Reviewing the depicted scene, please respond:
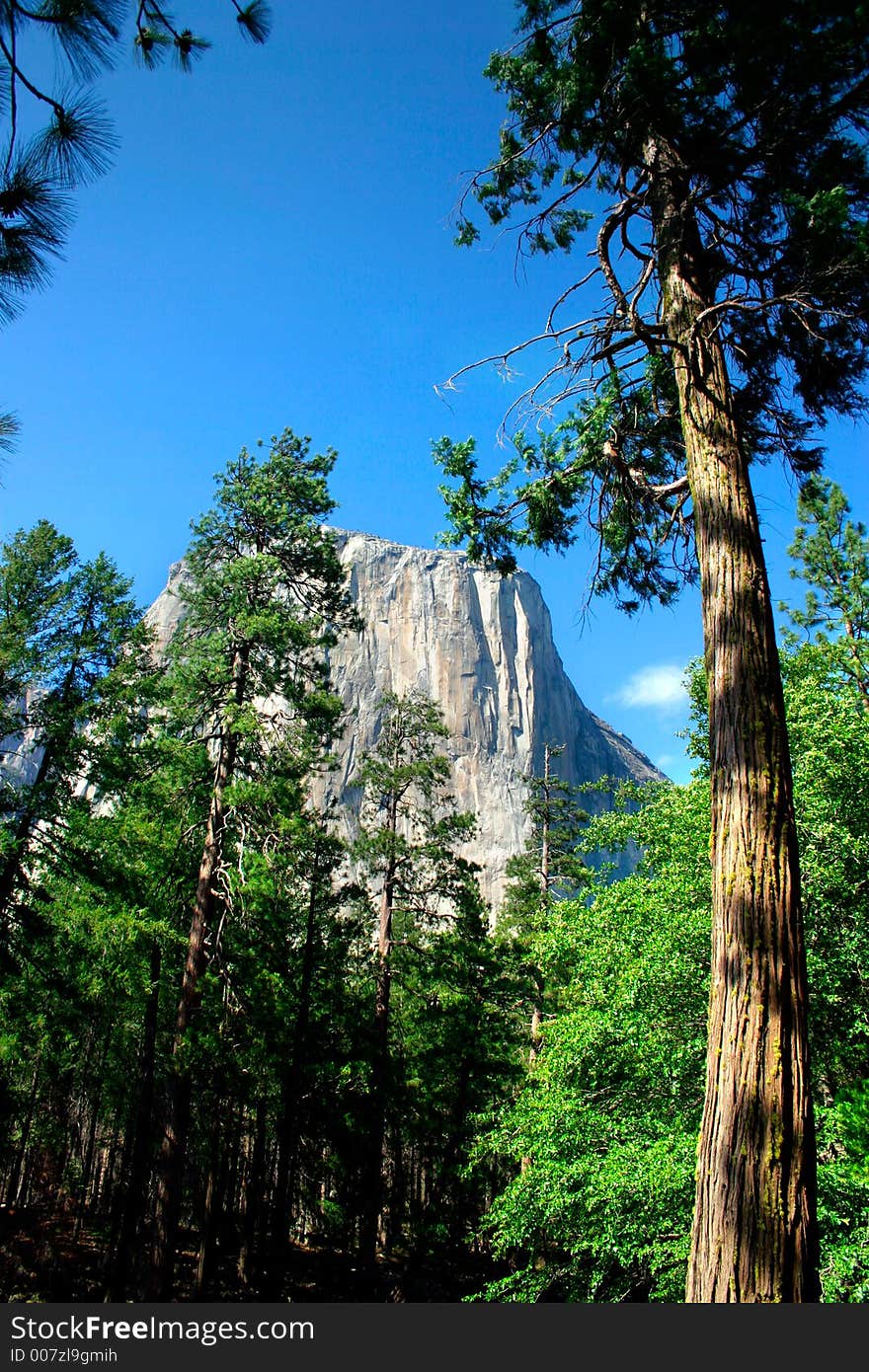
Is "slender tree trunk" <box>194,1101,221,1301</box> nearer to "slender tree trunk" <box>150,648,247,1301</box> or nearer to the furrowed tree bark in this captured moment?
"slender tree trunk" <box>150,648,247,1301</box>

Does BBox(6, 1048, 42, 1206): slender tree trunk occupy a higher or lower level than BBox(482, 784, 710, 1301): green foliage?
lower

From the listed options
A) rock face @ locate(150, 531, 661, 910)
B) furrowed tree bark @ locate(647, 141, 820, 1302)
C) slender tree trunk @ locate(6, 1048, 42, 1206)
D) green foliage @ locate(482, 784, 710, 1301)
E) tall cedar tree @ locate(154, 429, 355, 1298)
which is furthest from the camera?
rock face @ locate(150, 531, 661, 910)

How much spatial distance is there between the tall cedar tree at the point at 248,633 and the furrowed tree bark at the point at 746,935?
7865mm

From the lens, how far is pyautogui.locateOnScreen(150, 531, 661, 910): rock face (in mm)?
80062

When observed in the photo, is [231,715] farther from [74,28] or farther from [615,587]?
[74,28]

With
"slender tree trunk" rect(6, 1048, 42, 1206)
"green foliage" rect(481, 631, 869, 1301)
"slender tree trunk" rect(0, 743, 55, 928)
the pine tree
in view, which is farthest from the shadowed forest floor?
"slender tree trunk" rect(0, 743, 55, 928)

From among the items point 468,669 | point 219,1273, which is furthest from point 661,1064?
point 468,669

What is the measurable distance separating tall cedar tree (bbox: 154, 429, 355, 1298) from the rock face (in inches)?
2557

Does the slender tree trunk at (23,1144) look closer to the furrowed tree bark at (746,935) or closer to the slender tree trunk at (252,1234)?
the slender tree trunk at (252,1234)

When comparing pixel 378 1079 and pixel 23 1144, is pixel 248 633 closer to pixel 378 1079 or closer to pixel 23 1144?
pixel 378 1079

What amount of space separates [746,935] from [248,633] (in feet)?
30.2

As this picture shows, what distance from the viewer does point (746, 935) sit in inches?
104

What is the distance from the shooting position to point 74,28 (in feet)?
10.5

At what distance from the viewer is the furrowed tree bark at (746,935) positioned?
7.49ft
